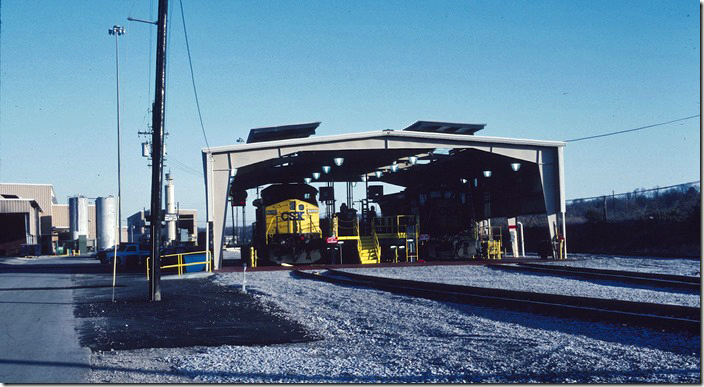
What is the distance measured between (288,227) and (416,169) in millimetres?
11749

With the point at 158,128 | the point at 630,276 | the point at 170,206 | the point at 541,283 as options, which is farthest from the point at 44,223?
the point at 630,276

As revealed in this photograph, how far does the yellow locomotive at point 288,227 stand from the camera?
3012 centimetres

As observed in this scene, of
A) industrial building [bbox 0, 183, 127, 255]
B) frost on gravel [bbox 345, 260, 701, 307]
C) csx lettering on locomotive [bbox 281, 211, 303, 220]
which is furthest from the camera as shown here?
industrial building [bbox 0, 183, 127, 255]

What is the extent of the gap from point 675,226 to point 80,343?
3312 cm

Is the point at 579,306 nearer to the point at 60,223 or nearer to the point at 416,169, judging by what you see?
the point at 416,169

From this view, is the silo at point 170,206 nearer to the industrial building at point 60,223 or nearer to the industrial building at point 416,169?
the industrial building at point 60,223

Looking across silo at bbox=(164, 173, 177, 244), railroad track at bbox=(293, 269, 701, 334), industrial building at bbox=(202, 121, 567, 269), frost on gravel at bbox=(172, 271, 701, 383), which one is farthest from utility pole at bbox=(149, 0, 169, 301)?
silo at bbox=(164, 173, 177, 244)

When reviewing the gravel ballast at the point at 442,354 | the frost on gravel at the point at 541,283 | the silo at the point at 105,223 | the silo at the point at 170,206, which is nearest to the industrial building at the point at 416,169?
the frost on gravel at the point at 541,283

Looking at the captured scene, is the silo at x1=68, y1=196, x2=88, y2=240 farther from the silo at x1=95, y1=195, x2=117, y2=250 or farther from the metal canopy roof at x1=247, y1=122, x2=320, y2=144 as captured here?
the metal canopy roof at x1=247, y1=122, x2=320, y2=144

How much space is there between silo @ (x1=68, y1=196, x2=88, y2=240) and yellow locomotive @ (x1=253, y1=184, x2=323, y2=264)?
49.6 m

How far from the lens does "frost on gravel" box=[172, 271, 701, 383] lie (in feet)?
23.7

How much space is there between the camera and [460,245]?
3244 centimetres

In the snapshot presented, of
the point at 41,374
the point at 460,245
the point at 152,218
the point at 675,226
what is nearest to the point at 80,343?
the point at 41,374

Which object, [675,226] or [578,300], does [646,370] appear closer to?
[578,300]
